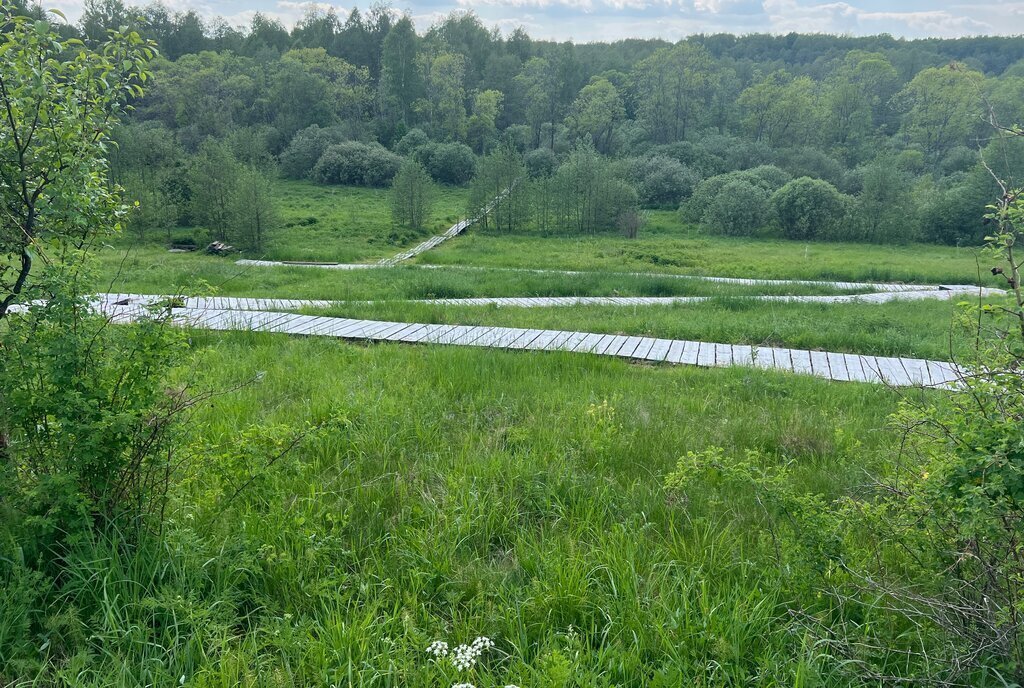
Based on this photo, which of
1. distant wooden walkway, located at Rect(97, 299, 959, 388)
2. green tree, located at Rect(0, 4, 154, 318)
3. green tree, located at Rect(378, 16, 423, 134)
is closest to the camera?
green tree, located at Rect(0, 4, 154, 318)

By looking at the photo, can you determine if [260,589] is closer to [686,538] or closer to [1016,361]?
[686,538]

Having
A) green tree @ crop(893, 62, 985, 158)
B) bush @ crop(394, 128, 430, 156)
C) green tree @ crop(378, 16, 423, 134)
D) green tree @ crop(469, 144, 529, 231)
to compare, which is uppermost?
green tree @ crop(378, 16, 423, 134)

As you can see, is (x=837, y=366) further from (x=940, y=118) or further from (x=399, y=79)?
(x=940, y=118)

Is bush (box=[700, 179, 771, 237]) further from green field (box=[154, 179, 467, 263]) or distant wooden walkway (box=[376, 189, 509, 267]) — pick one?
green field (box=[154, 179, 467, 263])

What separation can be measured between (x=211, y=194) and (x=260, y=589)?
32207mm

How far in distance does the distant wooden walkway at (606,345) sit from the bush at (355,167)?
161ft

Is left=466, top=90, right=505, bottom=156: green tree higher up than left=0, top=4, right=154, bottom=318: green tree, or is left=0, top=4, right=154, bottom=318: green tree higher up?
left=466, top=90, right=505, bottom=156: green tree

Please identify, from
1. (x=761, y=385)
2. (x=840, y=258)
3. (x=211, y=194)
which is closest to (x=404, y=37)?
(x=211, y=194)

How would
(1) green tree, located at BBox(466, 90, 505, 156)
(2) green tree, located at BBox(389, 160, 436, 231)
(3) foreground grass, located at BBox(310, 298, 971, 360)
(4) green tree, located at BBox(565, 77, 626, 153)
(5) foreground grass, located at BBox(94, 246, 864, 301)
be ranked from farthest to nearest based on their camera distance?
(1) green tree, located at BBox(466, 90, 505, 156) < (4) green tree, located at BBox(565, 77, 626, 153) < (2) green tree, located at BBox(389, 160, 436, 231) < (5) foreground grass, located at BBox(94, 246, 864, 301) < (3) foreground grass, located at BBox(310, 298, 971, 360)

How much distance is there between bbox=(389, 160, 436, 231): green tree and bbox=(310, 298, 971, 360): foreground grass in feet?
89.5

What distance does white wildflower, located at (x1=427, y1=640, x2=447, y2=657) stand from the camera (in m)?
2.28

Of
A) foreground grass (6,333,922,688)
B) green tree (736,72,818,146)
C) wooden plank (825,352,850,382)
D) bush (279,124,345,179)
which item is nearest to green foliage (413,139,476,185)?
bush (279,124,345,179)

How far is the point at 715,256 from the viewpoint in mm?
29219

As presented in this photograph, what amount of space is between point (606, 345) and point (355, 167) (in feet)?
172
